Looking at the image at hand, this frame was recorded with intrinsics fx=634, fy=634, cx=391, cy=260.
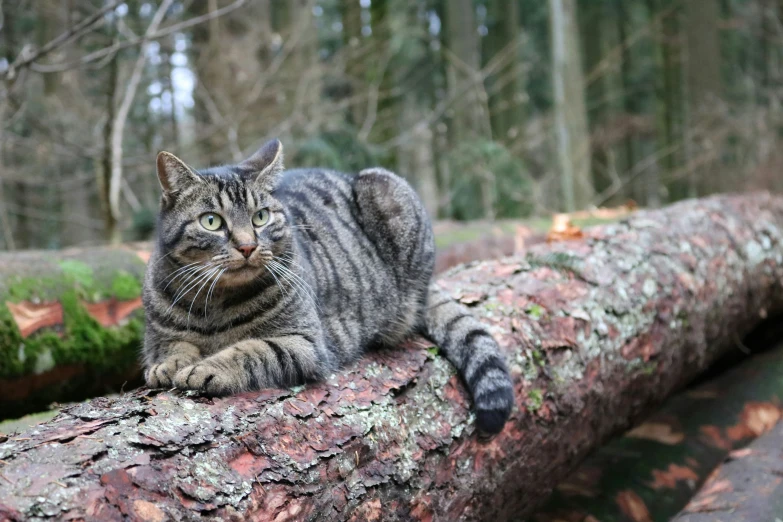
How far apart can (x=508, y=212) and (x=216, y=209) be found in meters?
7.58

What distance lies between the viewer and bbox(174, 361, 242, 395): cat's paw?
2139mm

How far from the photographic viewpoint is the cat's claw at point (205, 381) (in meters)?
2.14

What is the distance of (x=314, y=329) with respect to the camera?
268cm

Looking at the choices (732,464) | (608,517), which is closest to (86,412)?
(608,517)

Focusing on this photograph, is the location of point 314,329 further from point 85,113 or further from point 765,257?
point 85,113

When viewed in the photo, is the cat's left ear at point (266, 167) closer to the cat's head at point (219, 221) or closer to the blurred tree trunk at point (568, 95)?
the cat's head at point (219, 221)

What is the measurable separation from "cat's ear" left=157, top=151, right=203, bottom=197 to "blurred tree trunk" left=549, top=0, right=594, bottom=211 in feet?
30.9

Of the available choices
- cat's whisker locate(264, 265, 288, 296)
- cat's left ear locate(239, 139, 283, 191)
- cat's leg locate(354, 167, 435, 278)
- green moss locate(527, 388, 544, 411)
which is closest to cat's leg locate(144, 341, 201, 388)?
cat's whisker locate(264, 265, 288, 296)

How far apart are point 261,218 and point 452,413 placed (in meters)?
1.13

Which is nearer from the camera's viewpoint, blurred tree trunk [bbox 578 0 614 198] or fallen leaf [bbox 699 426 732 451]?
fallen leaf [bbox 699 426 732 451]

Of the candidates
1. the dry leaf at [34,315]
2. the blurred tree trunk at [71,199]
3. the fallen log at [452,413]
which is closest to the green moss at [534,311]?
the fallen log at [452,413]

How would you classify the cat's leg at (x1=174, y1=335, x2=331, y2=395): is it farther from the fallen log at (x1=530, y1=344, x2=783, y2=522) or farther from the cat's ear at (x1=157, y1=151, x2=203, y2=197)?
the fallen log at (x1=530, y1=344, x2=783, y2=522)

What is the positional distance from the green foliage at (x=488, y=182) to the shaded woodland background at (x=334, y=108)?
0.10ft

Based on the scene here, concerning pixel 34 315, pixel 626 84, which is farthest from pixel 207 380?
pixel 626 84
